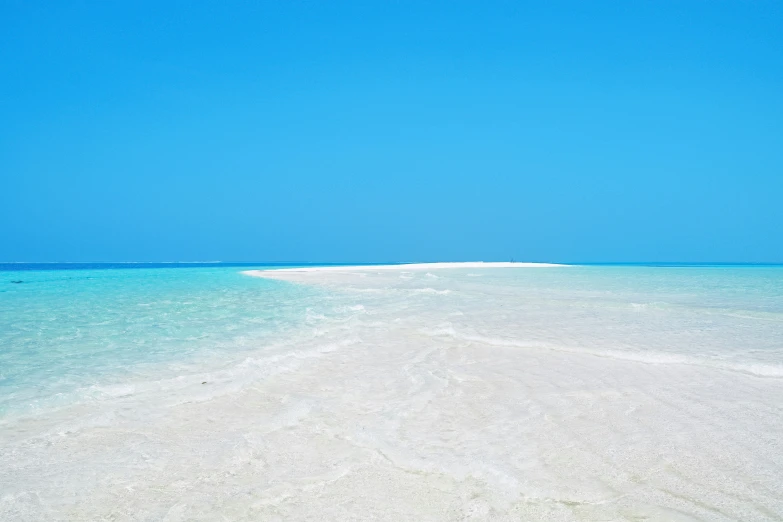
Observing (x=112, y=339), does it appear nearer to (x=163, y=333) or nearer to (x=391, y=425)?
(x=163, y=333)

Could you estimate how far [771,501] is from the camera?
2508 millimetres

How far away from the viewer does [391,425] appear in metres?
3.69

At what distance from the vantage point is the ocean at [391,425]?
8.38 ft

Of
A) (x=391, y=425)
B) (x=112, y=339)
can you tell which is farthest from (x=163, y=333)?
(x=391, y=425)

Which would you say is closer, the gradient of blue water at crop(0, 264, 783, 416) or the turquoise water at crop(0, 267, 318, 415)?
the turquoise water at crop(0, 267, 318, 415)

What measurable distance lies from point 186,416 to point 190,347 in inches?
112

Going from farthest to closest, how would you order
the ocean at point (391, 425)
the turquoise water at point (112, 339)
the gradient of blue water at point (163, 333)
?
the gradient of blue water at point (163, 333) < the turquoise water at point (112, 339) < the ocean at point (391, 425)

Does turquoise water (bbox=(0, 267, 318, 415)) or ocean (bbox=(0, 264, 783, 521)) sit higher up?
turquoise water (bbox=(0, 267, 318, 415))

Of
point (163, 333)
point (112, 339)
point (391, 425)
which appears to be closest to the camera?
point (391, 425)

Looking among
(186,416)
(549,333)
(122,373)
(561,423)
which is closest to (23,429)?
(186,416)

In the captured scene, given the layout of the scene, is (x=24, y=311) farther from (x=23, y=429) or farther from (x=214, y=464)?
(x=214, y=464)

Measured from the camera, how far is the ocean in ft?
8.38

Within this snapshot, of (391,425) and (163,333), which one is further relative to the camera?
(163,333)

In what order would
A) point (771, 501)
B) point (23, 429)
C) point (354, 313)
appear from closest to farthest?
point (771, 501)
point (23, 429)
point (354, 313)
